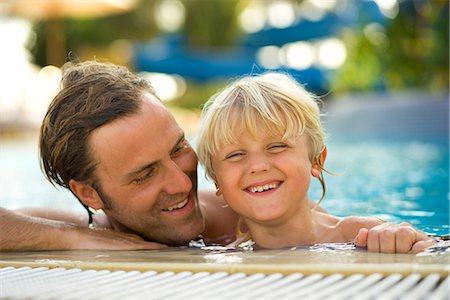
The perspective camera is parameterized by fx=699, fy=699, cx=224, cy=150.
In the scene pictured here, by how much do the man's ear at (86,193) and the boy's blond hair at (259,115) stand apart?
1.64 ft

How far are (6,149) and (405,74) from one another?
7.53 metres

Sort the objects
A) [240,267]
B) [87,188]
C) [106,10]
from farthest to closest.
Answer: [106,10] < [87,188] < [240,267]

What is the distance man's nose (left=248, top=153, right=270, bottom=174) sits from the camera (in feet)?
9.02

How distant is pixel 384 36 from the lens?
13148 mm

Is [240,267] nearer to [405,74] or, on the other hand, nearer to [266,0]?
[405,74]

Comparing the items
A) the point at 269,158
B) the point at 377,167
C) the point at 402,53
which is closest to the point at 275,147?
the point at 269,158

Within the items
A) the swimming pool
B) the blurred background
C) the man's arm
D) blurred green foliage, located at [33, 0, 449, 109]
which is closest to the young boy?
the man's arm

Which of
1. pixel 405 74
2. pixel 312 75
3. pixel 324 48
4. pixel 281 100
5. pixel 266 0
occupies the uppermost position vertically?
pixel 266 0

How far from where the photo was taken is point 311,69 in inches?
790

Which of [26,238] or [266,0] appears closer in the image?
[26,238]

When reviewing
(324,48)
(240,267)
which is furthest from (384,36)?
(240,267)

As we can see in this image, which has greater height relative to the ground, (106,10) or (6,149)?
(106,10)

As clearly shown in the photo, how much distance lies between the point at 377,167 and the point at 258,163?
550 cm

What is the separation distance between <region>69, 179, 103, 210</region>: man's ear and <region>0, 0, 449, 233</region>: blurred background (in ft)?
3.59
